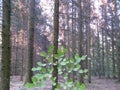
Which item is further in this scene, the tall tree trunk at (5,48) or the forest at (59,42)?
the tall tree trunk at (5,48)

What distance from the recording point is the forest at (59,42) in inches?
71.8

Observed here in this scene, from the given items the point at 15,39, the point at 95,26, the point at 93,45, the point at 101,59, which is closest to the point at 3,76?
the point at 15,39

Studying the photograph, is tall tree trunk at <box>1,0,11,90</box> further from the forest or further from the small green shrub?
the small green shrub

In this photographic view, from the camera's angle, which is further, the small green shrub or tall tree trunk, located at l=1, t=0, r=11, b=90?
tall tree trunk, located at l=1, t=0, r=11, b=90

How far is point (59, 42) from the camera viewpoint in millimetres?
29031

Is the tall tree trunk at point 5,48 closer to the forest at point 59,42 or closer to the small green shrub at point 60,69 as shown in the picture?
the forest at point 59,42

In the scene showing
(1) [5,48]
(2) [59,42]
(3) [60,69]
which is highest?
(2) [59,42]

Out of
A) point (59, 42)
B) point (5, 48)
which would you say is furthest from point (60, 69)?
point (59, 42)

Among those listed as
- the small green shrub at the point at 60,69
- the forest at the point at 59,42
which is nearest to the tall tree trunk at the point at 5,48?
the forest at the point at 59,42

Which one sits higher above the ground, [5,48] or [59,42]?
[59,42]

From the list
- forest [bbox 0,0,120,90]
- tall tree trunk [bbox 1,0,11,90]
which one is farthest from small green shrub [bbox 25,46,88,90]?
tall tree trunk [bbox 1,0,11,90]

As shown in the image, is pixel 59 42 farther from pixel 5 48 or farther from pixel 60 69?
pixel 60 69

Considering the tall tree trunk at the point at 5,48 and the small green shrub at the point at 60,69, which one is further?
the tall tree trunk at the point at 5,48

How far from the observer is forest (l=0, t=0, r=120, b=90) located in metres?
1.82
